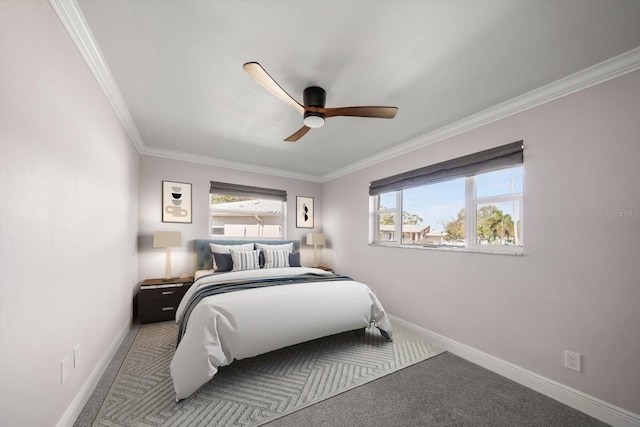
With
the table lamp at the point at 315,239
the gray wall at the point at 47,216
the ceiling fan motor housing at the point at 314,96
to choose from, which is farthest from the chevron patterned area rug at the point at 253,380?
the ceiling fan motor housing at the point at 314,96

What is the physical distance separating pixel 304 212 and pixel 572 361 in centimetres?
402

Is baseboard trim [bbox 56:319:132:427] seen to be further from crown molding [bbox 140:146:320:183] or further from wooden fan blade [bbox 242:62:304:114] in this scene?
crown molding [bbox 140:146:320:183]

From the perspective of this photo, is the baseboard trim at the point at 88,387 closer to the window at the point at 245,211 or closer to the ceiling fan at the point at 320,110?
the window at the point at 245,211

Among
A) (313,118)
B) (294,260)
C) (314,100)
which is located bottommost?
(294,260)

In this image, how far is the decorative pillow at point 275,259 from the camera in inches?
151

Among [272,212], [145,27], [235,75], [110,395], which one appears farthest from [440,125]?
[110,395]

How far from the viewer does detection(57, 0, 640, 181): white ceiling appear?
138cm

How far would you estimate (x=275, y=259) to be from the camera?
→ 3889 mm

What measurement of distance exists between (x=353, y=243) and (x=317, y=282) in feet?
5.64

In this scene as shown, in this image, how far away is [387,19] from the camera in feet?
4.71

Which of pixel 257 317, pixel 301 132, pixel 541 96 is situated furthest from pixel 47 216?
pixel 541 96

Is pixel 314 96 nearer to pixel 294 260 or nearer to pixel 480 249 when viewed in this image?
pixel 480 249

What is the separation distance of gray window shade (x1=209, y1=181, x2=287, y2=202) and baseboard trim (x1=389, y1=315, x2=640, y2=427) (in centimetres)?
332

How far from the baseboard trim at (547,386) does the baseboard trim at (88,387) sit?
10.1 ft
